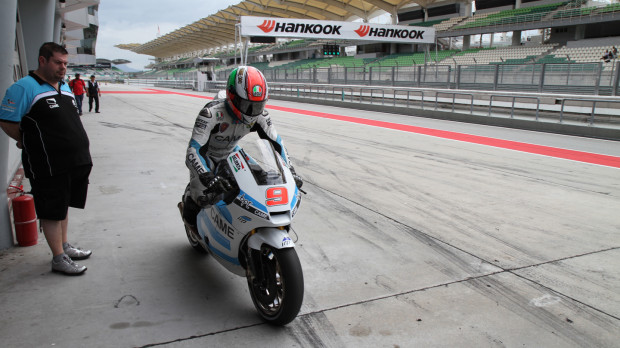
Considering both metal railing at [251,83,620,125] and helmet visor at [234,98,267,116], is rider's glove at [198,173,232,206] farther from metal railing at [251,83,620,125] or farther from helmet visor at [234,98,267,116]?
metal railing at [251,83,620,125]

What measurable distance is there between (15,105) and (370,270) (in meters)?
3.28

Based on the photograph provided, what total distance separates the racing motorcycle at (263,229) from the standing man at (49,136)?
143cm

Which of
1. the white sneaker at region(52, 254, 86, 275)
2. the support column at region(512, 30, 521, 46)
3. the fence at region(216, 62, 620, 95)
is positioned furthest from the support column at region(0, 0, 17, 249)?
the support column at region(512, 30, 521, 46)

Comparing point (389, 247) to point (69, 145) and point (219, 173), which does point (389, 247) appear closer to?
point (219, 173)

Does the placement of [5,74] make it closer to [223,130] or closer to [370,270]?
[223,130]

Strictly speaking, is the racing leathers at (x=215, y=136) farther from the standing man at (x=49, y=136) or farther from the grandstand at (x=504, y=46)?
the grandstand at (x=504, y=46)

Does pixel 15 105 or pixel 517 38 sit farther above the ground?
pixel 517 38

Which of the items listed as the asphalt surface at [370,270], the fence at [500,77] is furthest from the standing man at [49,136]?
the fence at [500,77]

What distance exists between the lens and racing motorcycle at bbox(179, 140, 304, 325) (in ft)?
9.41

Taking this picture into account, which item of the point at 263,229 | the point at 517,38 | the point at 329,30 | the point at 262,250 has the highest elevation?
the point at 517,38

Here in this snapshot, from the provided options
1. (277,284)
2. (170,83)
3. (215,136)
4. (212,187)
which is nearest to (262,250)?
(277,284)

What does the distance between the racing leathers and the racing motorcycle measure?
285mm

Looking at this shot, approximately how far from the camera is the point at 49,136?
11.7 feet

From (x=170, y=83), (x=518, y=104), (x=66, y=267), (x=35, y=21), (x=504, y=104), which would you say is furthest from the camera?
(x=170, y=83)
